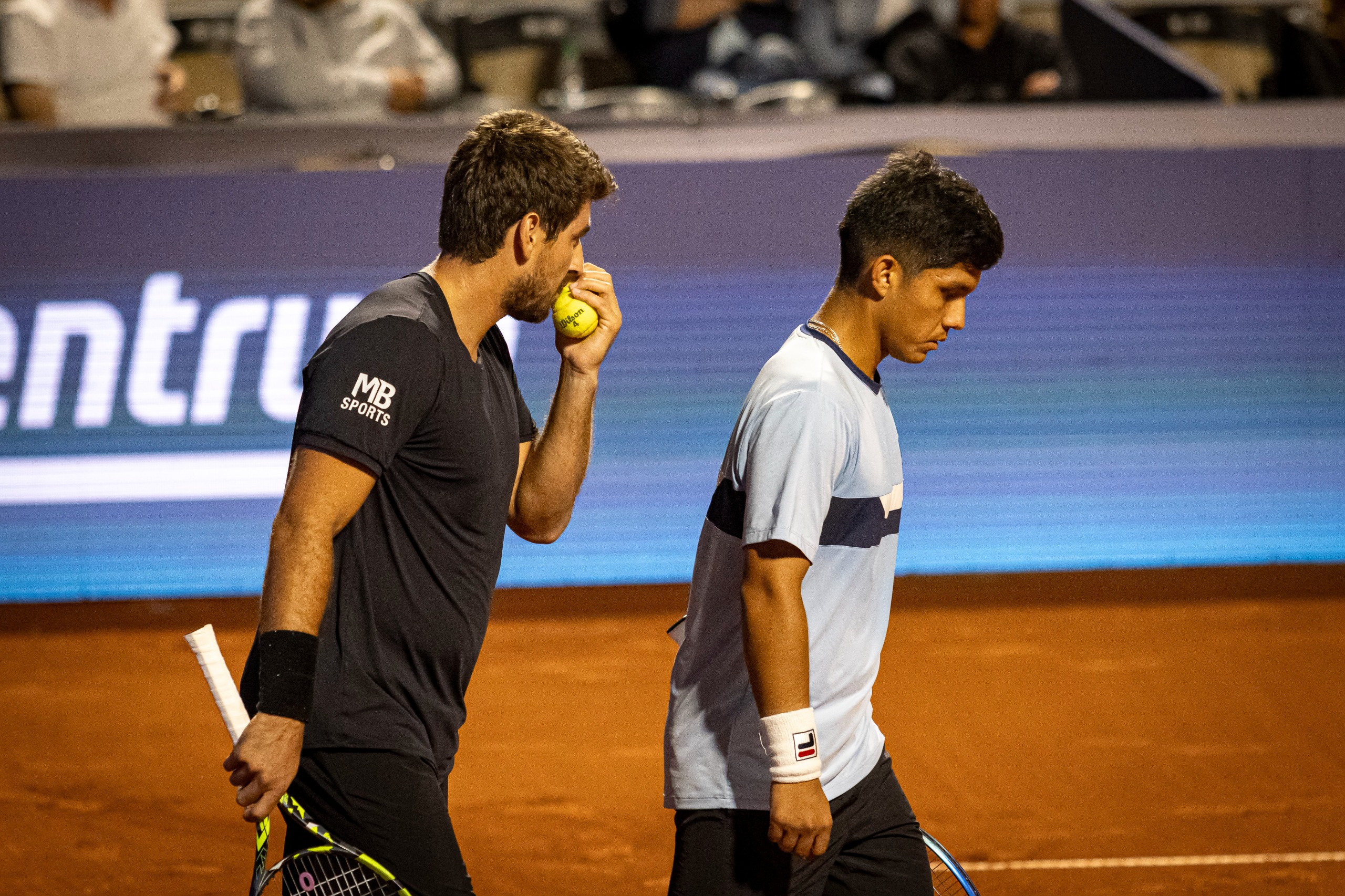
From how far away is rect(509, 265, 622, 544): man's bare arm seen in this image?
9.48 feet

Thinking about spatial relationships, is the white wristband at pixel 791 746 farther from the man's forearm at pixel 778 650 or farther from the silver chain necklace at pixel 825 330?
the silver chain necklace at pixel 825 330

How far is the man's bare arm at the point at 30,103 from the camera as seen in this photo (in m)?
7.53

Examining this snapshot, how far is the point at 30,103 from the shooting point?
7.54 metres

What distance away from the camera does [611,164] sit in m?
6.81

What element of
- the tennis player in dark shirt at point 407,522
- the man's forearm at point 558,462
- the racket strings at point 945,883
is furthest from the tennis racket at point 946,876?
the man's forearm at point 558,462

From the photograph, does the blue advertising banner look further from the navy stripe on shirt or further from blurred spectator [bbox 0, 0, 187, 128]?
the navy stripe on shirt

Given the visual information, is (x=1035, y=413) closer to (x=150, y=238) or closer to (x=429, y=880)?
(x=150, y=238)

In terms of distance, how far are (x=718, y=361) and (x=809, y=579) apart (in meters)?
4.49

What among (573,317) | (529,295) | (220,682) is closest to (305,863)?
(220,682)

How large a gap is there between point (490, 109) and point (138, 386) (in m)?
2.77

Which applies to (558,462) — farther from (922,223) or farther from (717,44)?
(717,44)

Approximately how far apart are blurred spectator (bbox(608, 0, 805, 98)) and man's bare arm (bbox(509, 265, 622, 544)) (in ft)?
19.1

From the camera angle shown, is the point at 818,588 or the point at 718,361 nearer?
the point at 818,588

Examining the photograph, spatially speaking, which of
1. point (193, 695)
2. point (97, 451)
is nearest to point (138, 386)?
point (97, 451)
